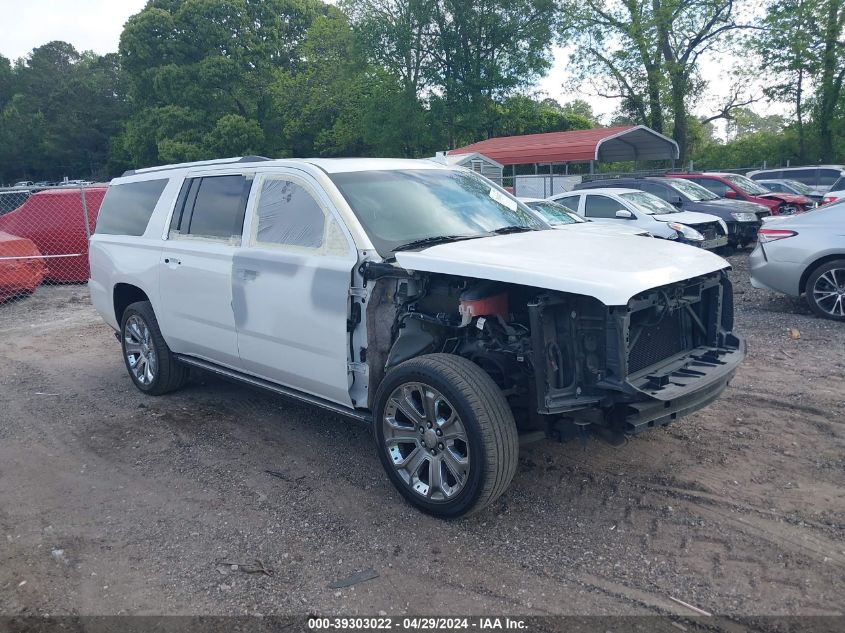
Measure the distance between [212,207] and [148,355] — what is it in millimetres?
1709

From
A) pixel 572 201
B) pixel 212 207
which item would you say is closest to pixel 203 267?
pixel 212 207

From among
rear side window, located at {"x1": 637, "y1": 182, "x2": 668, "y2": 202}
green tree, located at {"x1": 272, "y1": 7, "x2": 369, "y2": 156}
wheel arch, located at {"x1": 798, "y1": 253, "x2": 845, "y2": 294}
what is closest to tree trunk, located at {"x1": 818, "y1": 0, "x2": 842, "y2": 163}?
rear side window, located at {"x1": 637, "y1": 182, "x2": 668, "y2": 202}

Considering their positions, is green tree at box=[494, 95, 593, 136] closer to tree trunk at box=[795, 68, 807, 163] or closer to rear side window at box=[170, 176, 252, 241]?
tree trunk at box=[795, 68, 807, 163]

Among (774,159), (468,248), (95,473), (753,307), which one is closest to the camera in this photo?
(468,248)

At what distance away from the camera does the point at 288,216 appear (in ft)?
15.3

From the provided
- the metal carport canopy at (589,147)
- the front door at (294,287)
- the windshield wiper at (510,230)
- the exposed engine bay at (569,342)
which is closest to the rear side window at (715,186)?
the metal carport canopy at (589,147)

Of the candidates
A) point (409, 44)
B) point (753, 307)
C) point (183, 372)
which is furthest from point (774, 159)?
point (183, 372)

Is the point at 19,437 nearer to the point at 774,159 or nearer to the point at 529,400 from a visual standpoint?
the point at 529,400

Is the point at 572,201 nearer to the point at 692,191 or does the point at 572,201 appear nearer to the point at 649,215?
the point at 649,215

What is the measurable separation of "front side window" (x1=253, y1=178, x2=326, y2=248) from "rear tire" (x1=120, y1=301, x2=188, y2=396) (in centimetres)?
180

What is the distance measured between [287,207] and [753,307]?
6.82m

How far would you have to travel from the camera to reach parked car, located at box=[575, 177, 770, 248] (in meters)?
14.2

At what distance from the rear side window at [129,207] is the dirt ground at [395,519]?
5.46 ft

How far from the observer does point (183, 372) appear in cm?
624
